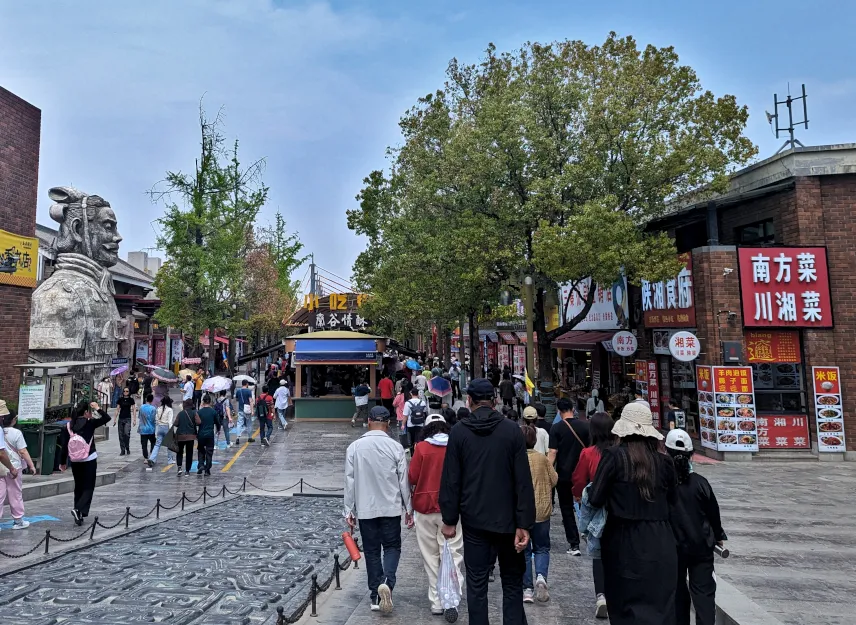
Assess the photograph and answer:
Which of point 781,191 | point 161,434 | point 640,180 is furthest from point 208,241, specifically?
point 781,191

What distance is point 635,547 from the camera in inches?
139

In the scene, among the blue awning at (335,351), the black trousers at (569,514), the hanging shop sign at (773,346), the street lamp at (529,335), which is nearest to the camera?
the black trousers at (569,514)

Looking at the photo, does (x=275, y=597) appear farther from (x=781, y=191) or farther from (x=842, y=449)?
(x=781, y=191)

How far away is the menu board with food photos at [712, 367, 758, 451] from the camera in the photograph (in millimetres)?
13555

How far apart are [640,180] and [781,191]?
11.2ft

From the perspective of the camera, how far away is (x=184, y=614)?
479 centimetres

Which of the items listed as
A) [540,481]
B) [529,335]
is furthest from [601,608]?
[529,335]

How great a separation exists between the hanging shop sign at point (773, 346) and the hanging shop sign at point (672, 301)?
1.47m

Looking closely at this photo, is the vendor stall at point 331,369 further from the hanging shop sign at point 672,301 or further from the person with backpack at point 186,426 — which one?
the hanging shop sign at point 672,301

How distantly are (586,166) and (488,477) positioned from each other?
12630 mm

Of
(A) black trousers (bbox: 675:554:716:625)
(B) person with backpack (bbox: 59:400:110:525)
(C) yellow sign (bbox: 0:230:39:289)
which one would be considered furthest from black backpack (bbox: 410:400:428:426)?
(C) yellow sign (bbox: 0:230:39:289)

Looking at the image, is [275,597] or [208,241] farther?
[208,241]

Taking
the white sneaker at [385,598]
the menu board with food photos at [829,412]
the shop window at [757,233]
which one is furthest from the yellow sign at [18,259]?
the menu board with food photos at [829,412]

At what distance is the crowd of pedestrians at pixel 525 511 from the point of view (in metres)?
3.54
